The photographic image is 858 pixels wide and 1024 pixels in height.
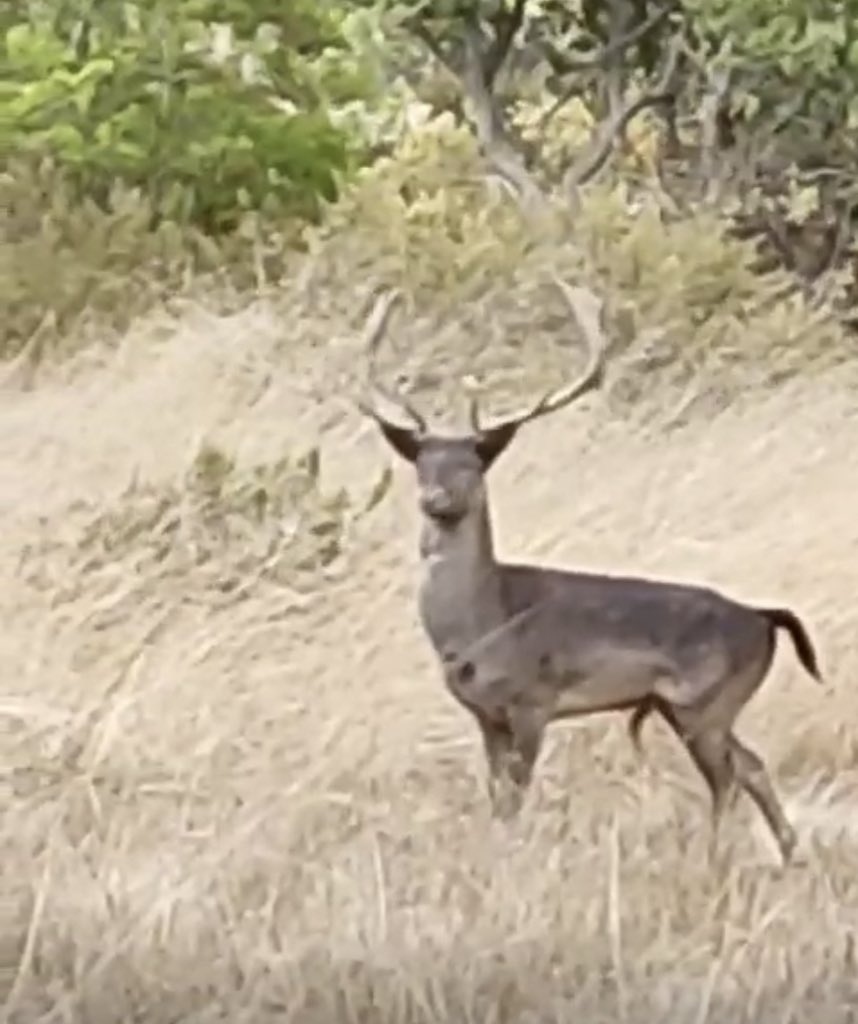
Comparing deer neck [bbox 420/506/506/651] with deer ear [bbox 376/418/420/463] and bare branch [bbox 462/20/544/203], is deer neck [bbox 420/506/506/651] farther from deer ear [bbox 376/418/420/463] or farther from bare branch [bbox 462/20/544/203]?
bare branch [bbox 462/20/544/203]

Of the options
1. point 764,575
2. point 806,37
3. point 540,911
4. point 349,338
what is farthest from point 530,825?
point 806,37

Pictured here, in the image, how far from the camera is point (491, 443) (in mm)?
2408

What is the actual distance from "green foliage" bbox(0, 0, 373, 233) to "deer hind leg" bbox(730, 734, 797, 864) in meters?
0.57

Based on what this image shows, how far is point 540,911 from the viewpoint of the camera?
7.81ft

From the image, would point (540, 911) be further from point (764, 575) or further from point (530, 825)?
point (764, 575)

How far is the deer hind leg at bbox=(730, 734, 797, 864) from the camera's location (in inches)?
94.1

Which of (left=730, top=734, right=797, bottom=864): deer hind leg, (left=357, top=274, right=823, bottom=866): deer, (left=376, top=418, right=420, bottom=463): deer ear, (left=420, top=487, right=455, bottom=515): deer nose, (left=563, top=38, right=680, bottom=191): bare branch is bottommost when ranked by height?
(left=730, top=734, right=797, bottom=864): deer hind leg

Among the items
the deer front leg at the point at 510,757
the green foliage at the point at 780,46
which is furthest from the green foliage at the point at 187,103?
the deer front leg at the point at 510,757

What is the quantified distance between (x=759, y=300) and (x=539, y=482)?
24 cm

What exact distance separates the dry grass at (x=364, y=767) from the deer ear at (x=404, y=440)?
14 millimetres

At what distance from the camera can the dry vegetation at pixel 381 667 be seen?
238 cm

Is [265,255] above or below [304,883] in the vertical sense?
above

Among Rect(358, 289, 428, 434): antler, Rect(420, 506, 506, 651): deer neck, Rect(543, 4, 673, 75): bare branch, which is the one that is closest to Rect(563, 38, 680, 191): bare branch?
Rect(543, 4, 673, 75): bare branch

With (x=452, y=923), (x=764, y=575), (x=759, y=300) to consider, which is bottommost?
(x=452, y=923)
